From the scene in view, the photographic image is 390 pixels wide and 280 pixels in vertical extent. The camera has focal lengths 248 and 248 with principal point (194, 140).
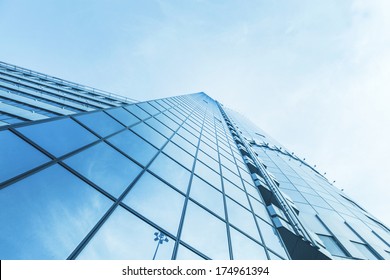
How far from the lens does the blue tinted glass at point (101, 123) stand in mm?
7304

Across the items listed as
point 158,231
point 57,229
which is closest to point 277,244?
point 158,231

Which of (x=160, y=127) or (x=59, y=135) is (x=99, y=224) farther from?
(x=160, y=127)

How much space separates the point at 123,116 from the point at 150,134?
49.9 inches

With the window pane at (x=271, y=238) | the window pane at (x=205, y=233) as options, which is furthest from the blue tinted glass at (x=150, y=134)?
the window pane at (x=271, y=238)

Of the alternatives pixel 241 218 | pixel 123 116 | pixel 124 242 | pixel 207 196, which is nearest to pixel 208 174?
pixel 207 196

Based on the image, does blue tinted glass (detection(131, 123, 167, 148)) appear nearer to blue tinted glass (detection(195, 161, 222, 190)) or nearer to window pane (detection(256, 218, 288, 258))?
blue tinted glass (detection(195, 161, 222, 190))

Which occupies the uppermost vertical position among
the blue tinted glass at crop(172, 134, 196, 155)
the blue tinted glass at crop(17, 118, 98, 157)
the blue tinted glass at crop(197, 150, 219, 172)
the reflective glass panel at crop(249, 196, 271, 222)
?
the blue tinted glass at crop(17, 118, 98, 157)

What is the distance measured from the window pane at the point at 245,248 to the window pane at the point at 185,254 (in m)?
1.47

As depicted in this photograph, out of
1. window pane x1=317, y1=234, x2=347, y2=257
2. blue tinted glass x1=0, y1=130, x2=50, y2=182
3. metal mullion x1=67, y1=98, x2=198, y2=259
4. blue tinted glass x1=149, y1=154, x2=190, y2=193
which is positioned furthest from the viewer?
window pane x1=317, y1=234, x2=347, y2=257

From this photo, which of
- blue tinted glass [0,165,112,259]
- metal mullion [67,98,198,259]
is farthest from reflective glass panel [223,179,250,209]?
blue tinted glass [0,165,112,259]

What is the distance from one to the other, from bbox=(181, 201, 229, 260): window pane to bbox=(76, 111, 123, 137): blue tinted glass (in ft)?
11.1

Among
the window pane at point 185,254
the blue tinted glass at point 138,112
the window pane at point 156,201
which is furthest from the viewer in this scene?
the blue tinted glass at point 138,112

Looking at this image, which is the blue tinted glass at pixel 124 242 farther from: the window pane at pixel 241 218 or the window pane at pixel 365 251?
the window pane at pixel 365 251

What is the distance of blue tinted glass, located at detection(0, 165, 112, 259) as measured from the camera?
3443 mm
